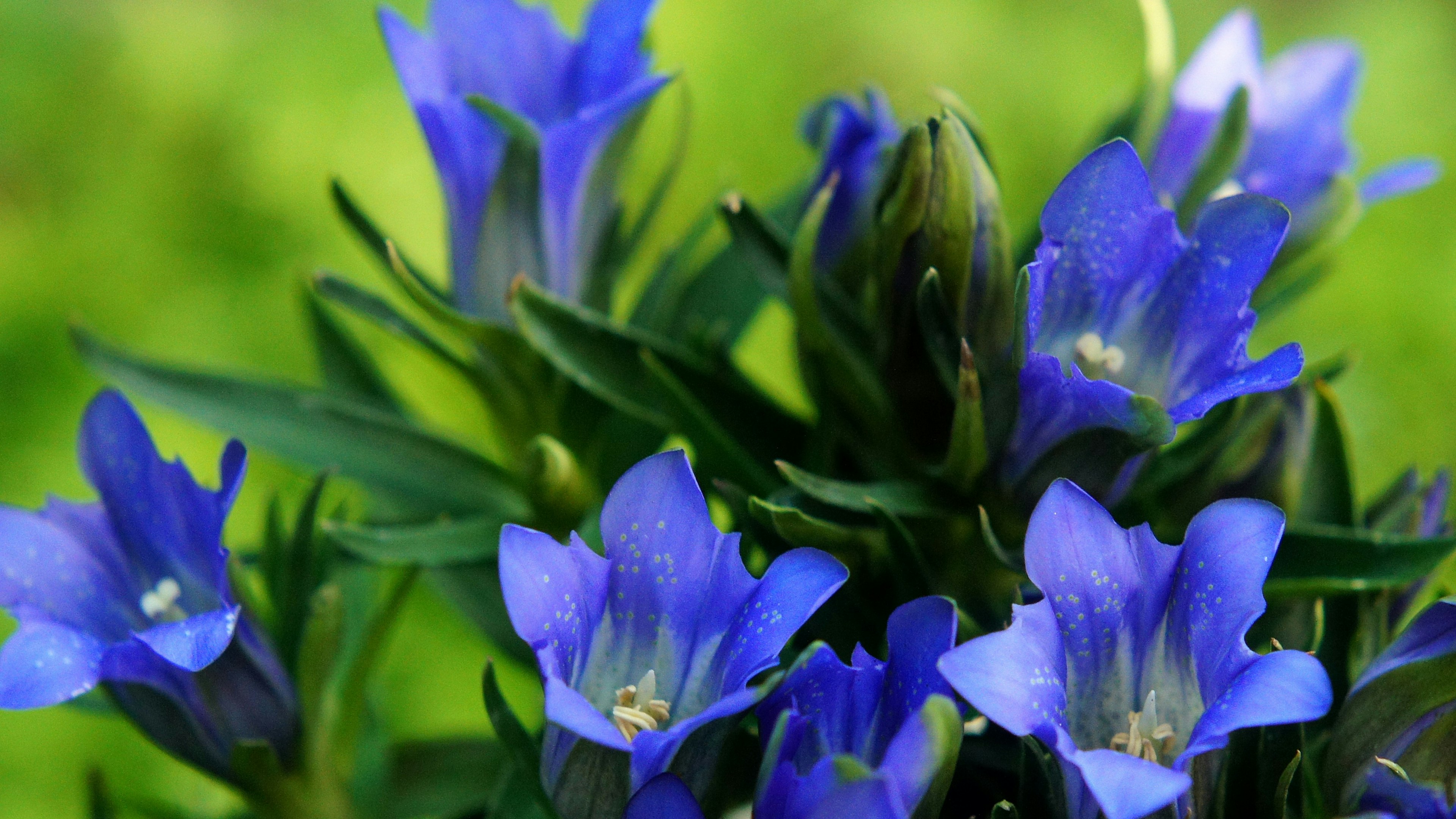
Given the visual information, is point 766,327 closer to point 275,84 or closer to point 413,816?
point 275,84

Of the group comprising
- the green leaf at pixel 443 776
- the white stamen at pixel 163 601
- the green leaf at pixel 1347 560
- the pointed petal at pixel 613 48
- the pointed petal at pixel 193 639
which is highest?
the pointed petal at pixel 613 48

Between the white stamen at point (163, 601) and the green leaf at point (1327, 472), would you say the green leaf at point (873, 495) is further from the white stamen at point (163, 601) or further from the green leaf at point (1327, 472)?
the white stamen at point (163, 601)

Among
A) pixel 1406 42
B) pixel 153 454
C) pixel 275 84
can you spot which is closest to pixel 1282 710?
pixel 153 454

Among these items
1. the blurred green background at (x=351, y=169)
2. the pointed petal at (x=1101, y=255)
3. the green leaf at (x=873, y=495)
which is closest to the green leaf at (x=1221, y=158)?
the pointed petal at (x=1101, y=255)

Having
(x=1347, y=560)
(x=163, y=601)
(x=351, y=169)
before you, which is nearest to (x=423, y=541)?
(x=163, y=601)

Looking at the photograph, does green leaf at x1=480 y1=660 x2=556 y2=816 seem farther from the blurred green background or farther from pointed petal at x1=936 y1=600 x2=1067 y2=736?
A: the blurred green background
